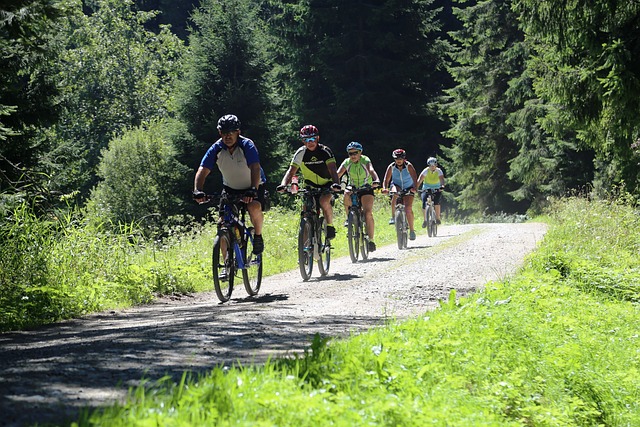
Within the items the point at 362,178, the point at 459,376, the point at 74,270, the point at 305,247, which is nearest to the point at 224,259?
the point at 74,270

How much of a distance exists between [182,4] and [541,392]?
66.4 m

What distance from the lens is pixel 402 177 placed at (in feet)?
63.1

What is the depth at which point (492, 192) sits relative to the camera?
36.0 meters

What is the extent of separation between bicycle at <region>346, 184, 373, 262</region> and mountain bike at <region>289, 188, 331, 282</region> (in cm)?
204

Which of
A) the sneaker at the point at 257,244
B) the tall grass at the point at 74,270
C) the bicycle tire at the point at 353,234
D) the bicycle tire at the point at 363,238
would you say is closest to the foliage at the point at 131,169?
the bicycle tire at the point at 363,238

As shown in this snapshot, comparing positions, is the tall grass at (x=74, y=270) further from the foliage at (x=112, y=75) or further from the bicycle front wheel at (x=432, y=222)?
the foliage at (x=112, y=75)

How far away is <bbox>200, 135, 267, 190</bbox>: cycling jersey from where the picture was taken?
10.1 m

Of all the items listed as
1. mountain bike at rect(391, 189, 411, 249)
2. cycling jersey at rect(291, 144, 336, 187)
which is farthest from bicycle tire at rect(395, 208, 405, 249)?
cycling jersey at rect(291, 144, 336, 187)

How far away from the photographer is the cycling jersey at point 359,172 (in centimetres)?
1555

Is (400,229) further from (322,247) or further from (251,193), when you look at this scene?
(251,193)

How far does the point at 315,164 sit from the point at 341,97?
91.2 feet

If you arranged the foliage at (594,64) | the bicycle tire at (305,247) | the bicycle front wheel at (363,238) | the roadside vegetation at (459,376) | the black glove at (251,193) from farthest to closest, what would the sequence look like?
the bicycle front wheel at (363,238) < the foliage at (594,64) < the bicycle tire at (305,247) < the black glove at (251,193) < the roadside vegetation at (459,376)

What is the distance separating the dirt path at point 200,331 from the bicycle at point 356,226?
4.75 ft

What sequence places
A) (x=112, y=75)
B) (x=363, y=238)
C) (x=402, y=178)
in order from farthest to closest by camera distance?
(x=112, y=75) → (x=402, y=178) → (x=363, y=238)
